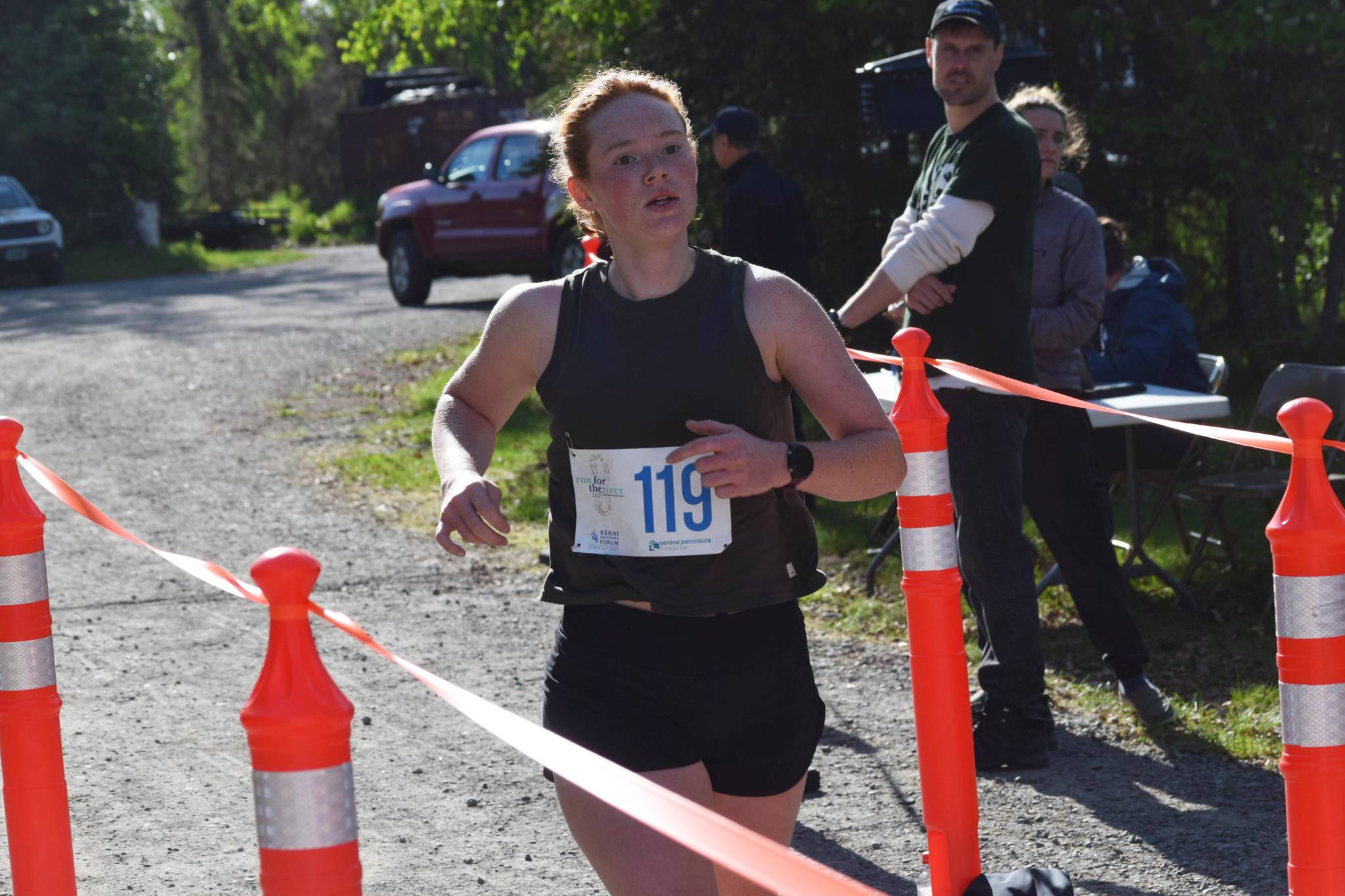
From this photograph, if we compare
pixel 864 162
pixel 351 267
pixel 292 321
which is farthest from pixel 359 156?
pixel 864 162

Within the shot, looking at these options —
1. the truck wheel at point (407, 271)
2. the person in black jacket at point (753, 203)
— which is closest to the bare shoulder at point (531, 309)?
the person in black jacket at point (753, 203)

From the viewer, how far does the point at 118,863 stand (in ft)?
14.5

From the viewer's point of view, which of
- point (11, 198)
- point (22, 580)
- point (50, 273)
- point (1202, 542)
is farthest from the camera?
point (50, 273)

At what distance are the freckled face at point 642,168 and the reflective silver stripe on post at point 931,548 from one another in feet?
3.47

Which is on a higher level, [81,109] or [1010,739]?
[81,109]

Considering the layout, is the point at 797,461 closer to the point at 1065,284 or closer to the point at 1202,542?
the point at 1065,284

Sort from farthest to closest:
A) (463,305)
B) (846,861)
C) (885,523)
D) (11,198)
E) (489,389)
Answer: (11,198)
(463,305)
(885,523)
(846,861)
(489,389)

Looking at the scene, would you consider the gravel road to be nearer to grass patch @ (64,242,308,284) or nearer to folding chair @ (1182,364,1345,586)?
folding chair @ (1182,364,1345,586)

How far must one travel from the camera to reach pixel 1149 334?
710cm

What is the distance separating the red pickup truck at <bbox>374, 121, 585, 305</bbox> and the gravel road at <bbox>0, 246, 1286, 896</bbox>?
712 centimetres

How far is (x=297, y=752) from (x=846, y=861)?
104 inches

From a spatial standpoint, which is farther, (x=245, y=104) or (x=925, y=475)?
(x=245, y=104)

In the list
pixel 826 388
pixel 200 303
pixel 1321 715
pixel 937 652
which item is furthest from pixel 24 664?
pixel 200 303

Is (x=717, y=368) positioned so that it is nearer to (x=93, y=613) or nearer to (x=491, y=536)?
(x=491, y=536)
